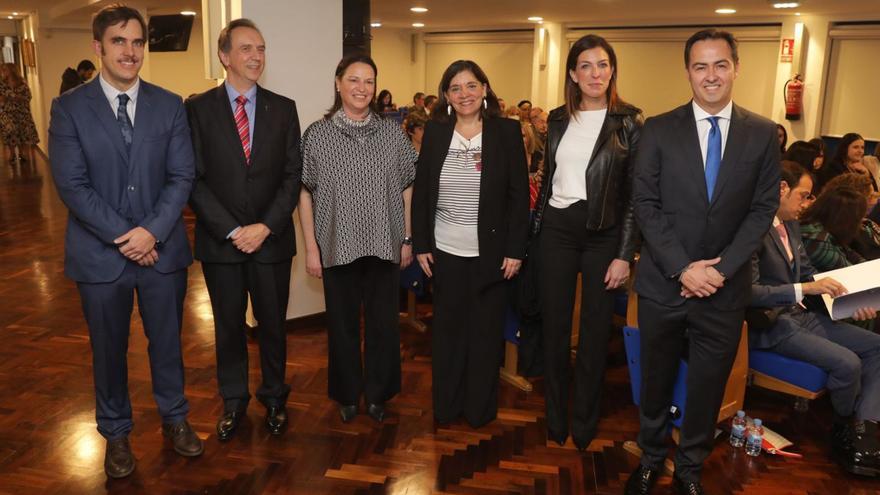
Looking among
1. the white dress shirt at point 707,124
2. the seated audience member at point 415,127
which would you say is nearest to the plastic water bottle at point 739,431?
the white dress shirt at point 707,124

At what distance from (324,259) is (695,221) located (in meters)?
1.57

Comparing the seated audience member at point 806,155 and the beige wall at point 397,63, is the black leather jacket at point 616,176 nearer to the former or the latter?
the seated audience member at point 806,155

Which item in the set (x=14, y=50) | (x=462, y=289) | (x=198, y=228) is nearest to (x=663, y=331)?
(x=462, y=289)

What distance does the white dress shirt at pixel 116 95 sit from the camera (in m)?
2.77

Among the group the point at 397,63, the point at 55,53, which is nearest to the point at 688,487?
the point at 397,63

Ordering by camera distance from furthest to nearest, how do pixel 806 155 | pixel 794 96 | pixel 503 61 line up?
pixel 503 61 → pixel 794 96 → pixel 806 155

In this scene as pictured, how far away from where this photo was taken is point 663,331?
2738 millimetres

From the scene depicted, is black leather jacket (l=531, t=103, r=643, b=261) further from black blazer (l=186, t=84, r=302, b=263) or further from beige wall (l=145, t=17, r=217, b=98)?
beige wall (l=145, t=17, r=217, b=98)

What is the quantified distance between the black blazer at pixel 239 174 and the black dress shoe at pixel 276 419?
727 mm

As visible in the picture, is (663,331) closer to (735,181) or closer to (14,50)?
(735,181)

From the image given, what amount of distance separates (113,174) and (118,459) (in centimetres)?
116

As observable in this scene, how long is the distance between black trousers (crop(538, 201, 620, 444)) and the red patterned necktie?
1311 millimetres

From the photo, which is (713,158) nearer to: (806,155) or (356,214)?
(356,214)

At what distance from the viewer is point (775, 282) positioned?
129 inches
